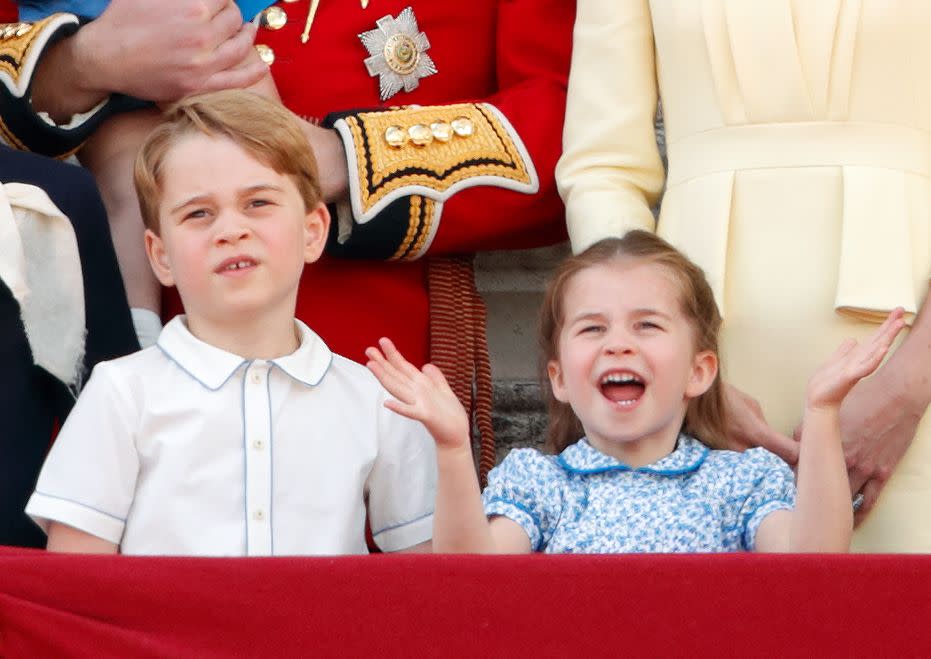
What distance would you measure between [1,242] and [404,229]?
655 millimetres

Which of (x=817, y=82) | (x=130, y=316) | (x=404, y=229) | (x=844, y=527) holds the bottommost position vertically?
(x=844, y=527)

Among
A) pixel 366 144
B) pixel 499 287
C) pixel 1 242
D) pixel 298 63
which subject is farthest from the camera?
pixel 499 287

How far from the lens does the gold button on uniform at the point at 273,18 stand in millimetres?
2822

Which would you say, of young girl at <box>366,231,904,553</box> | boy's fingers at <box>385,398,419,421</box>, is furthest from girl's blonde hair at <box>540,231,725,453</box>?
boy's fingers at <box>385,398,419,421</box>

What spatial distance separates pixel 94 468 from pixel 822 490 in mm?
890

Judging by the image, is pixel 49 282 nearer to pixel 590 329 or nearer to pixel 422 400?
pixel 422 400

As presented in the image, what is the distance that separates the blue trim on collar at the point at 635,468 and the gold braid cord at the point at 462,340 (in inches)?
16.5

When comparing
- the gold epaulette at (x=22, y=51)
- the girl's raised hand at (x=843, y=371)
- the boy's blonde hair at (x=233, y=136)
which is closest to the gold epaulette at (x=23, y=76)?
the gold epaulette at (x=22, y=51)

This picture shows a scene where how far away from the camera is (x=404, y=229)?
2.66 m

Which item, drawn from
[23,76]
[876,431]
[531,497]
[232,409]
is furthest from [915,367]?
[23,76]

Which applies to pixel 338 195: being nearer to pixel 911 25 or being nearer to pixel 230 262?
pixel 230 262

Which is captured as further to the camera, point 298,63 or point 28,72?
point 298,63

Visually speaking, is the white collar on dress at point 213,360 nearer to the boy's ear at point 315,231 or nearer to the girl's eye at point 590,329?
the boy's ear at point 315,231

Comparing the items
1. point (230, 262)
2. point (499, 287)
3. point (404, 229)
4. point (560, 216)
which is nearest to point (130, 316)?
point (230, 262)
